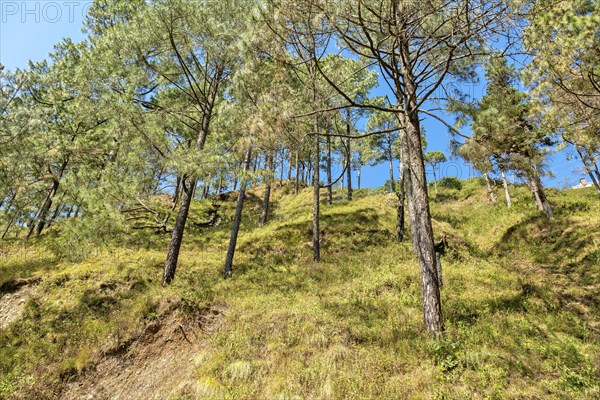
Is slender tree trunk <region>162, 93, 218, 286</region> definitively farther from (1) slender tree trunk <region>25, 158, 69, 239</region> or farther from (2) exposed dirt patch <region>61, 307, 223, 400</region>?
(1) slender tree trunk <region>25, 158, 69, 239</region>

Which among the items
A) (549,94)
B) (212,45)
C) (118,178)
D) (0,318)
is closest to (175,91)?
(212,45)

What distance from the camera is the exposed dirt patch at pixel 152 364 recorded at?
22.0ft

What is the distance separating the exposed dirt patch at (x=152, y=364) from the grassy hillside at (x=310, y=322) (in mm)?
35

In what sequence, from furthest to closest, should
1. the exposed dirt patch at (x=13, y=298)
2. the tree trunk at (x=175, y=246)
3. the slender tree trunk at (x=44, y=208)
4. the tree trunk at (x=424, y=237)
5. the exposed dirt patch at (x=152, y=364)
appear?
the slender tree trunk at (x=44, y=208)
the tree trunk at (x=175, y=246)
the exposed dirt patch at (x=13, y=298)
the exposed dirt patch at (x=152, y=364)
the tree trunk at (x=424, y=237)

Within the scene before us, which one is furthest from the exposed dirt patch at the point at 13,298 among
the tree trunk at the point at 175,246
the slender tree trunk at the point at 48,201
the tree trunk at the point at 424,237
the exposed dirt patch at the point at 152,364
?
the tree trunk at the point at 424,237

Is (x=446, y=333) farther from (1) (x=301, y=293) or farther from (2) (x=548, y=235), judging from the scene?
(2) (x=548, y=235)

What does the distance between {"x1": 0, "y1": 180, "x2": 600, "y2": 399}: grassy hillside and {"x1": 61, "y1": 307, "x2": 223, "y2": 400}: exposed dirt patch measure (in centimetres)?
4

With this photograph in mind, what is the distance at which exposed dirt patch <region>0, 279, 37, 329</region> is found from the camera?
921 cm

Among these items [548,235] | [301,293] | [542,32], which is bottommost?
[301,293]

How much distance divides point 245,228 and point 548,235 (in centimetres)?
1556

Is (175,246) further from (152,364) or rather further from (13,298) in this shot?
(13,298)

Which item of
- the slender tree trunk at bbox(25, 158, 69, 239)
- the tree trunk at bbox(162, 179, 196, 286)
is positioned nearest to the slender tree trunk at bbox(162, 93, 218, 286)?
the tree trunk at bbox(162, 179, 196, 286)

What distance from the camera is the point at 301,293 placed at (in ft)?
32.6

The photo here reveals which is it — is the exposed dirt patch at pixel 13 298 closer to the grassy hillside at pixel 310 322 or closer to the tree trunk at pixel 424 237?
the grassy hillside at pixel 310 322
